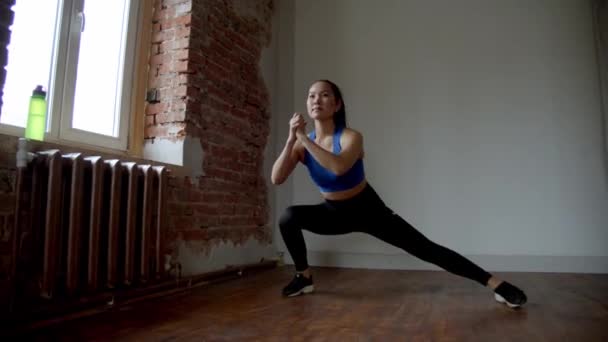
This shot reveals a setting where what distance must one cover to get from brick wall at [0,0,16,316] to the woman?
3.55 ft

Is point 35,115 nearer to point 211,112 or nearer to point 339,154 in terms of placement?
point 211,112

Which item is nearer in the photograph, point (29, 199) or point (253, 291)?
point (29, 199)

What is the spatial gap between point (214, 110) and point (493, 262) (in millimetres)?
2101

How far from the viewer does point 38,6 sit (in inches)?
69.6

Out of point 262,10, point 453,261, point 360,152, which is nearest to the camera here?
point 453,261

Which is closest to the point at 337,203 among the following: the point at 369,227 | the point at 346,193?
the point at 346,193

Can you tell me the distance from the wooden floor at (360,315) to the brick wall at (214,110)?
0.49 m

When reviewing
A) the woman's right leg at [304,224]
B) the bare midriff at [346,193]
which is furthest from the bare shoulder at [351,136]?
the woman's right leg at [304,224]

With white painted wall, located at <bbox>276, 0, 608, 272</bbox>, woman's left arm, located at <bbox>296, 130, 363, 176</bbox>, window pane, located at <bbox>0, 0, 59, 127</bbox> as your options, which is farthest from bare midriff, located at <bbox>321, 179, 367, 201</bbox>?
window pane, located at <bbox>0, 0, 59, 127</bbox>

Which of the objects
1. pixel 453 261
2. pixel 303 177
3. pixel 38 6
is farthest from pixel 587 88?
pixel 38 6

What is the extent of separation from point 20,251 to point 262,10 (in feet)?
8.20

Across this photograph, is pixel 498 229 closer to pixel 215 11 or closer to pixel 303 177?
pixel 303 177

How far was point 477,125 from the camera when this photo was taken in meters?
2.85

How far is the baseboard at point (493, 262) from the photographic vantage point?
256 centimetres
